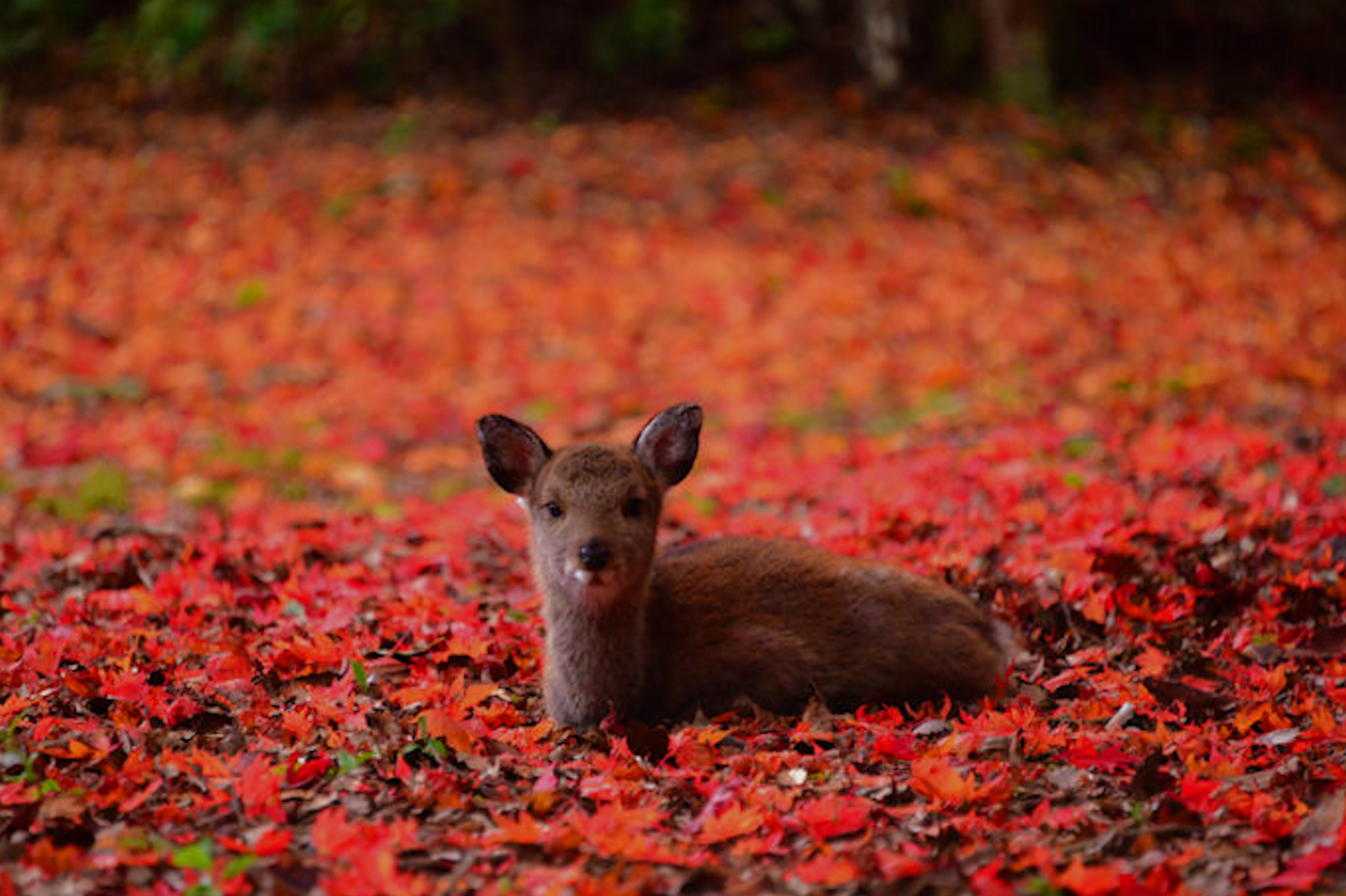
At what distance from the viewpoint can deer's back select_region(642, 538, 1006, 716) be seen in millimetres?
6457

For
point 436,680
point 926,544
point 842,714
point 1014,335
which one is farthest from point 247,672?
point 1014,335

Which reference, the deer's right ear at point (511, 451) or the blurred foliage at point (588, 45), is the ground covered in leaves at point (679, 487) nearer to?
the deer's right ear at point (511, 451)

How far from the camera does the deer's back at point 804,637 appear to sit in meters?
6.46

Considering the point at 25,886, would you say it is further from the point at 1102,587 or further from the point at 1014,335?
the point at 1014,335

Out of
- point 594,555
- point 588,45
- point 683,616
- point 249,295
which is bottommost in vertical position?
point 683,616

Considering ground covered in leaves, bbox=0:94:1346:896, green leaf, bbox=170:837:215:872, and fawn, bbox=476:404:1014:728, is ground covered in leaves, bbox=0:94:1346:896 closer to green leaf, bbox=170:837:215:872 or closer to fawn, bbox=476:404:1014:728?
green leaf, bbox=170:837:215:872

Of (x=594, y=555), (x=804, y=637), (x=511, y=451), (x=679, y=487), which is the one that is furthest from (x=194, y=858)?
(x=679, y=487)

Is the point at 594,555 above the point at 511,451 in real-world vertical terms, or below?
below

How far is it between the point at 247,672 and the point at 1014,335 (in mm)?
11197

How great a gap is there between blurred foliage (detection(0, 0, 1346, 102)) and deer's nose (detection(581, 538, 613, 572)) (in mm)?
18378

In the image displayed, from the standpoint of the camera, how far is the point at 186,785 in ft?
17.6

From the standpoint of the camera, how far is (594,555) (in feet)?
19.6

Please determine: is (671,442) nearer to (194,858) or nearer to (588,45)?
(194,858)

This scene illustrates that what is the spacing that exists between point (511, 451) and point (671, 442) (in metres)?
0.70
